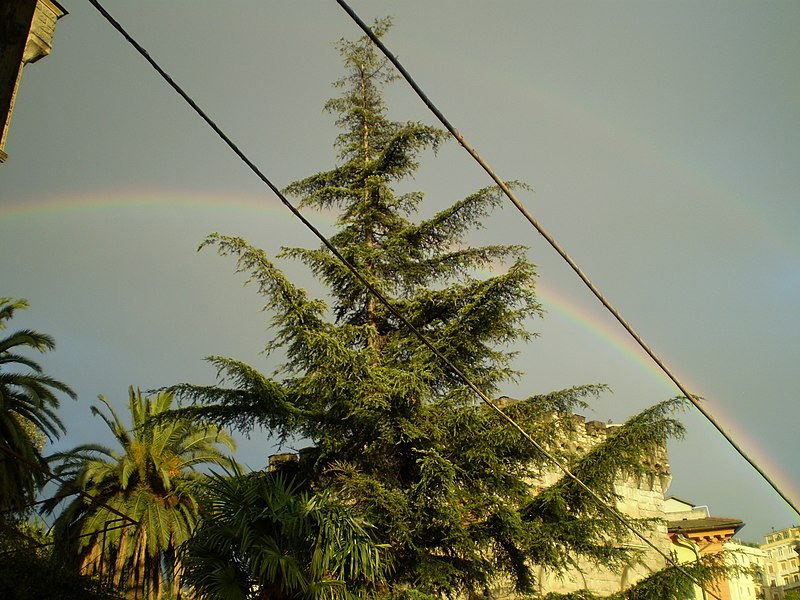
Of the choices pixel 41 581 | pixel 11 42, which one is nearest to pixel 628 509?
pixel 41 581

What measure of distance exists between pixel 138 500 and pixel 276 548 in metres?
10.2

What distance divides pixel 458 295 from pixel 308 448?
13.0 ft

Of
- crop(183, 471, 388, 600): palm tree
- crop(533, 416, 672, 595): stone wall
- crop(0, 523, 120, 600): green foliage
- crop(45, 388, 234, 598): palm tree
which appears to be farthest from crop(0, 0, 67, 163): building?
crop(533, 416, 672, 595): stone wall

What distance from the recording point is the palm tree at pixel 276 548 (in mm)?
9156

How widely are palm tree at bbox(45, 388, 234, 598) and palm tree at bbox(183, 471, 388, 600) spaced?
7.28 metres

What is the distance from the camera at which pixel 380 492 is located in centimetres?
1083

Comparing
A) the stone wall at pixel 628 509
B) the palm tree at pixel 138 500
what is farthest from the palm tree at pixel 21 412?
the stone wall at pixel 628 509

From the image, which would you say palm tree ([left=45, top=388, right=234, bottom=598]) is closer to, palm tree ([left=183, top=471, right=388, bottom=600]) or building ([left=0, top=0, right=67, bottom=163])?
palm tree ([left=183, top=471, right=388, bottom=600])

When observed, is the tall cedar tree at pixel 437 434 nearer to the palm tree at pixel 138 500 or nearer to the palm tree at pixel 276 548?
the palm tree at pixel 276 548

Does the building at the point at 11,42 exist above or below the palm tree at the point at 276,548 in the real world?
above

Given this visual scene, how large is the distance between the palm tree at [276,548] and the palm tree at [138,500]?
728 centimetres

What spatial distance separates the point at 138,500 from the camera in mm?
18031

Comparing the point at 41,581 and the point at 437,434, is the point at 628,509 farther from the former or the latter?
the point at 41,581

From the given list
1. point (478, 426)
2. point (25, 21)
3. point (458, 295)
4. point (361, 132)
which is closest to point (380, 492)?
point (478, 426)
